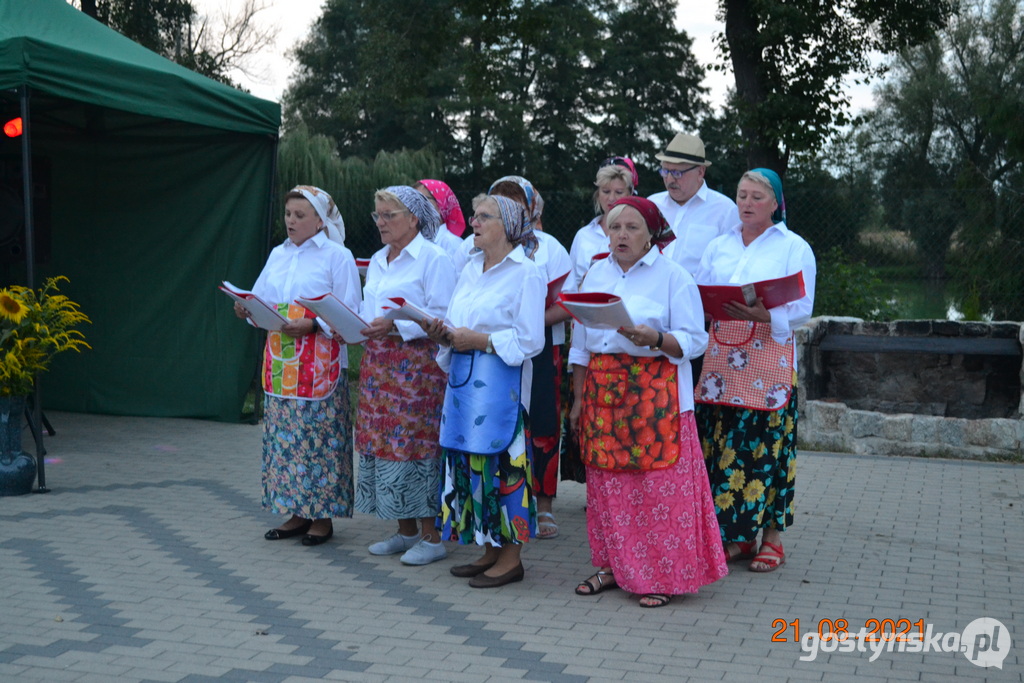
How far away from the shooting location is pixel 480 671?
376 centimetres

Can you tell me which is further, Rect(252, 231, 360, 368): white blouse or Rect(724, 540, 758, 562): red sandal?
Rect(252, 231, 360, 368): white blouse

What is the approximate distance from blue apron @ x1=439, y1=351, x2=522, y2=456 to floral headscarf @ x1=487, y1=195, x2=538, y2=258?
535mm

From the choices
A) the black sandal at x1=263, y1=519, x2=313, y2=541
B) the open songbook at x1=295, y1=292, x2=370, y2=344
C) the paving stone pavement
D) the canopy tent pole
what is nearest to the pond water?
the paving stone pavement

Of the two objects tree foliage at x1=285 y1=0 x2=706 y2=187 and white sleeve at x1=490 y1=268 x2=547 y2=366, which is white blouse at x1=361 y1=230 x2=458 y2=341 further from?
tree foliage at x1=285 y1=0 x2=706 y2=187

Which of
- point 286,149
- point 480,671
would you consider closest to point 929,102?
point 286,149

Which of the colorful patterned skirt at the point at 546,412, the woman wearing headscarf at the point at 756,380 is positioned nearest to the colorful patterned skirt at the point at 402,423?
the colorful patterned skirt at the point at 546,412

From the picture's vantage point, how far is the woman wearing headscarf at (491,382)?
14.9 ft

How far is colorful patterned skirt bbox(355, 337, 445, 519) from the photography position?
504cm

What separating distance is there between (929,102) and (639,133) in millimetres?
11791

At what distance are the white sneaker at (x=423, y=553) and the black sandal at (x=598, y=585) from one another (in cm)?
82

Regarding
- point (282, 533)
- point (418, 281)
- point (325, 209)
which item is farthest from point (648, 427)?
point (282, 533)

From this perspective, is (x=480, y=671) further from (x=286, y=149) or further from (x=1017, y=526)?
(x=286, y=149)

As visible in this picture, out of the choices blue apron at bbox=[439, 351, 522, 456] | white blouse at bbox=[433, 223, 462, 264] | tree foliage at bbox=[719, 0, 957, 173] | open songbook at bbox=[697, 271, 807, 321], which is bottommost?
blue apron at bbox=[439, 351, 522, 456]
